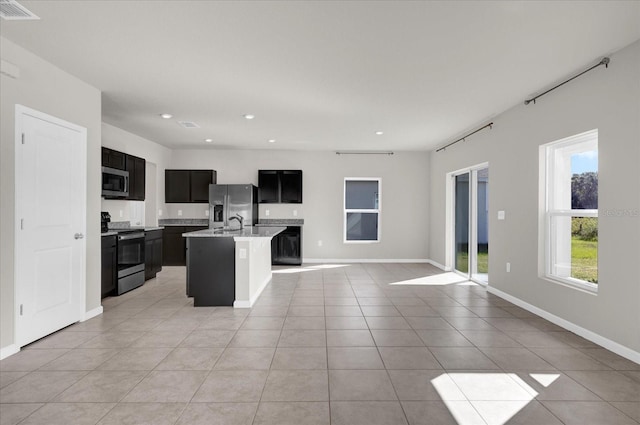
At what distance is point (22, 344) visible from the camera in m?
3.05

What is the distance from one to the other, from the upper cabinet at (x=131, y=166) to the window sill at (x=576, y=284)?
594 cm

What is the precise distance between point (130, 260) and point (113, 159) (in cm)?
153

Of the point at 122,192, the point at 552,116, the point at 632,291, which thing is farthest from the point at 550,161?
the point at 122,192

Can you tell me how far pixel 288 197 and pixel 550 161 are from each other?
203 inches

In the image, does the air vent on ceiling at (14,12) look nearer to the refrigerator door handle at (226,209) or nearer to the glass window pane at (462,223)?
the refrigerator door handle at (226,209)

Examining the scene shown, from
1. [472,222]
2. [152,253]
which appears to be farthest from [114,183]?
[472,222]

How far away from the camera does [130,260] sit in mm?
5270

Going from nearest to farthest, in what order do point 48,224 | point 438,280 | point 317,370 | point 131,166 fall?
point 317,370, point 48,224, point 131,166, point 438,280

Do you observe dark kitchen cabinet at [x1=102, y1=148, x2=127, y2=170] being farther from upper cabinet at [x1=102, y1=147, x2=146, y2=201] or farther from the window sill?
the window sill

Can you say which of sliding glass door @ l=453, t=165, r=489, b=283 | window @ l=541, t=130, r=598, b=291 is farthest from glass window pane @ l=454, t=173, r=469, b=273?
window @ l=541, t=130, r=598, b=291

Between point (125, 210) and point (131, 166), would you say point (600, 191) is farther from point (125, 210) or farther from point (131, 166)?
point (125, 210)

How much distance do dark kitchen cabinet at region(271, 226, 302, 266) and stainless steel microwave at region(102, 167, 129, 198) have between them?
10.5 ft

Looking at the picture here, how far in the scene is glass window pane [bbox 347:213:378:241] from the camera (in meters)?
8.27

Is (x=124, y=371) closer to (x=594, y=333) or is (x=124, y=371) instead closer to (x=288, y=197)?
(x=594, y=333)
